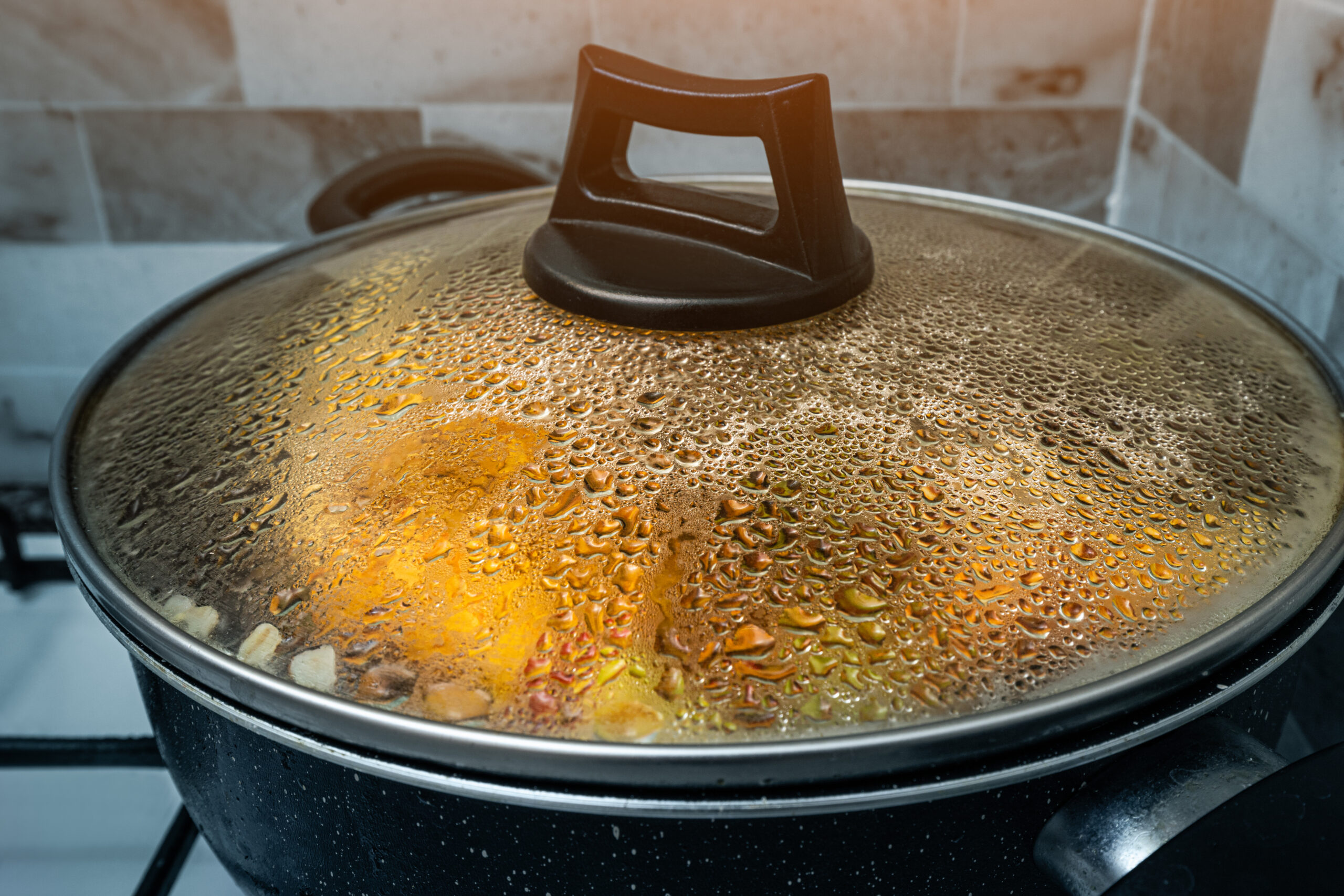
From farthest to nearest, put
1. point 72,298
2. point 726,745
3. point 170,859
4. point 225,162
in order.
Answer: point 72,298
point 225,162
point 170,859
point 726,745

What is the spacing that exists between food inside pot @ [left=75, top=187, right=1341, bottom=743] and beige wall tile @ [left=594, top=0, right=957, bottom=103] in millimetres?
851

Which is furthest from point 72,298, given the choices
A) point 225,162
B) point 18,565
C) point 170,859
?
point 170,859

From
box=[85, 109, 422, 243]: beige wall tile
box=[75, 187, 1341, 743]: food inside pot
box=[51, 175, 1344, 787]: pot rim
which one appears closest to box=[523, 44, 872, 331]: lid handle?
box=[75, 187, 1341, 743]: food inside pot

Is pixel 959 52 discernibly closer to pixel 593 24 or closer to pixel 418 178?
pixel 593 24

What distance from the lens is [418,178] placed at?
898 millimetres

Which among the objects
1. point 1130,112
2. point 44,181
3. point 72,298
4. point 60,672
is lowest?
point 60,672

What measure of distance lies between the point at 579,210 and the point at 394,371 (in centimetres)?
15

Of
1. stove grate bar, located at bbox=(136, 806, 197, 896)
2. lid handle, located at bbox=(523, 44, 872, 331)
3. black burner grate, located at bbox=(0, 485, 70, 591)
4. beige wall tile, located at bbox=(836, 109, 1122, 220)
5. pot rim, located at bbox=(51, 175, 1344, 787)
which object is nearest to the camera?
pot rim, located at bbox=(51, 175, 1344, 787)

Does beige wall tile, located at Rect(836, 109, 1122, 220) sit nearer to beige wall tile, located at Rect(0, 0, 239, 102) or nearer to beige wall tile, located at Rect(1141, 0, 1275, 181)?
beige wall tile, located at Rect(1141, 0, 1275, 181)

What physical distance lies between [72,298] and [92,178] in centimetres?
21

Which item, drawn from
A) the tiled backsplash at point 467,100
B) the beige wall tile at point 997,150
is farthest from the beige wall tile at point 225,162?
the beige wall tile at point 997,150

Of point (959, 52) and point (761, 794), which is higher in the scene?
point (959, 52)

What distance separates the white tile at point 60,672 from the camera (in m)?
1.05

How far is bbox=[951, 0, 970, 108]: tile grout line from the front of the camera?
49.6 inches
